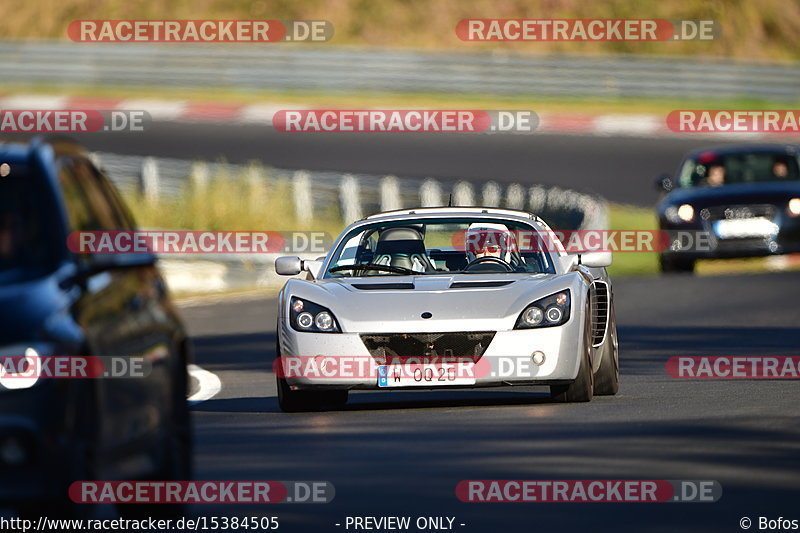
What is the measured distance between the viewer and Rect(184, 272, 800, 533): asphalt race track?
25.2 ft

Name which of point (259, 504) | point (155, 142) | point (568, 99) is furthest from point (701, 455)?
point (568, 99)

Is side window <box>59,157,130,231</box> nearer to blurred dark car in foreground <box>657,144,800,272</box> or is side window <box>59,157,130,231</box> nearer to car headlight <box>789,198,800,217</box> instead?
blurred dark car in foreground <box>657,144,800,272</box>

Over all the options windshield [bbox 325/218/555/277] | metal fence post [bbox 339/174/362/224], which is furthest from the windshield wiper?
metal fence post [bbox 339/174/362/224]

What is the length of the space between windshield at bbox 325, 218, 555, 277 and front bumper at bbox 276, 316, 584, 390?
0.97 metres

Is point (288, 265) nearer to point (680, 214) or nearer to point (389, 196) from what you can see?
point (680, 214)

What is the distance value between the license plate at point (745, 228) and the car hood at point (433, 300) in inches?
456

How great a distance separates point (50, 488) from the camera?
20.4 ft

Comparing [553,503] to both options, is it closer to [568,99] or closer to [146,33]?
[568,99]

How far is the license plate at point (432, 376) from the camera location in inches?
446

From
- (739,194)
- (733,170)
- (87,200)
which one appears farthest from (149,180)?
(87,200)

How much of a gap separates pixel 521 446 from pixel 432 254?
3.67m

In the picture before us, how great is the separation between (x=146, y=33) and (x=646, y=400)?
4001 centimetres

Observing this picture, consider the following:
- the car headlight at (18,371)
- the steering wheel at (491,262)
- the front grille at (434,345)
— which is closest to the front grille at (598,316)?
the steering wheel at (491,262)

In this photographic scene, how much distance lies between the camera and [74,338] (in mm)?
6445
